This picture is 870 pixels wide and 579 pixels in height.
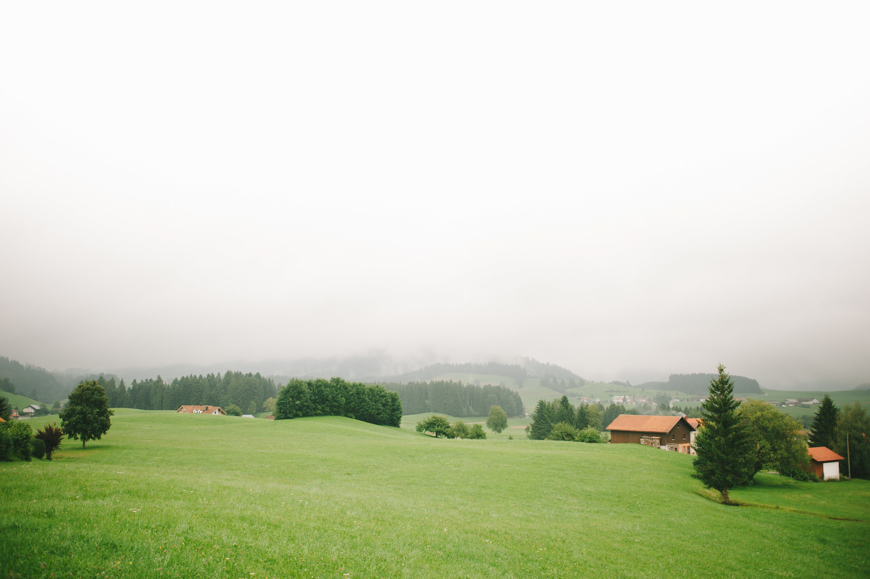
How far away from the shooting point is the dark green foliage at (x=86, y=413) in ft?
117

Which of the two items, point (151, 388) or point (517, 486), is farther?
point (151, 388)

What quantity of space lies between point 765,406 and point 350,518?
5018 centimetres

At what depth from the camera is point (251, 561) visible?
9.85 m

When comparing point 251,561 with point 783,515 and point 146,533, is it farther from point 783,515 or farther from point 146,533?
point 783,515

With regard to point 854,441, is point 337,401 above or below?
below

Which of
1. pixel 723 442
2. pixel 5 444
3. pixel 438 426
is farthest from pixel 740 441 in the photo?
pixel 5 444

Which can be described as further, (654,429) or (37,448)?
(654,429)

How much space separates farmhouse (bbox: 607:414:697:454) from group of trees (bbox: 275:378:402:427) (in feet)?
189

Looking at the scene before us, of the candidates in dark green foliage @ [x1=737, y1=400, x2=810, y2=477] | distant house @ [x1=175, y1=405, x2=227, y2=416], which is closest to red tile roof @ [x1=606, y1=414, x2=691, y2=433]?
dark green foliage @ [x1=737, y1=400, x2=810, y2=477]

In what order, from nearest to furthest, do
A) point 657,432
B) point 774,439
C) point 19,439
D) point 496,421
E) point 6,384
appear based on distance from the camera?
point 19,439
point 774,439
point 657,432
point 6,384
point 496,421

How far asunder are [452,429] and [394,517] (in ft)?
222

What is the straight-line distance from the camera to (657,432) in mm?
66375

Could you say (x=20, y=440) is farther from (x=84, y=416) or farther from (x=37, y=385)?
(x=37, y=385)

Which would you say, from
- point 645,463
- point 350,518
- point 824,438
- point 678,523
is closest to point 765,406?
point 645,463
